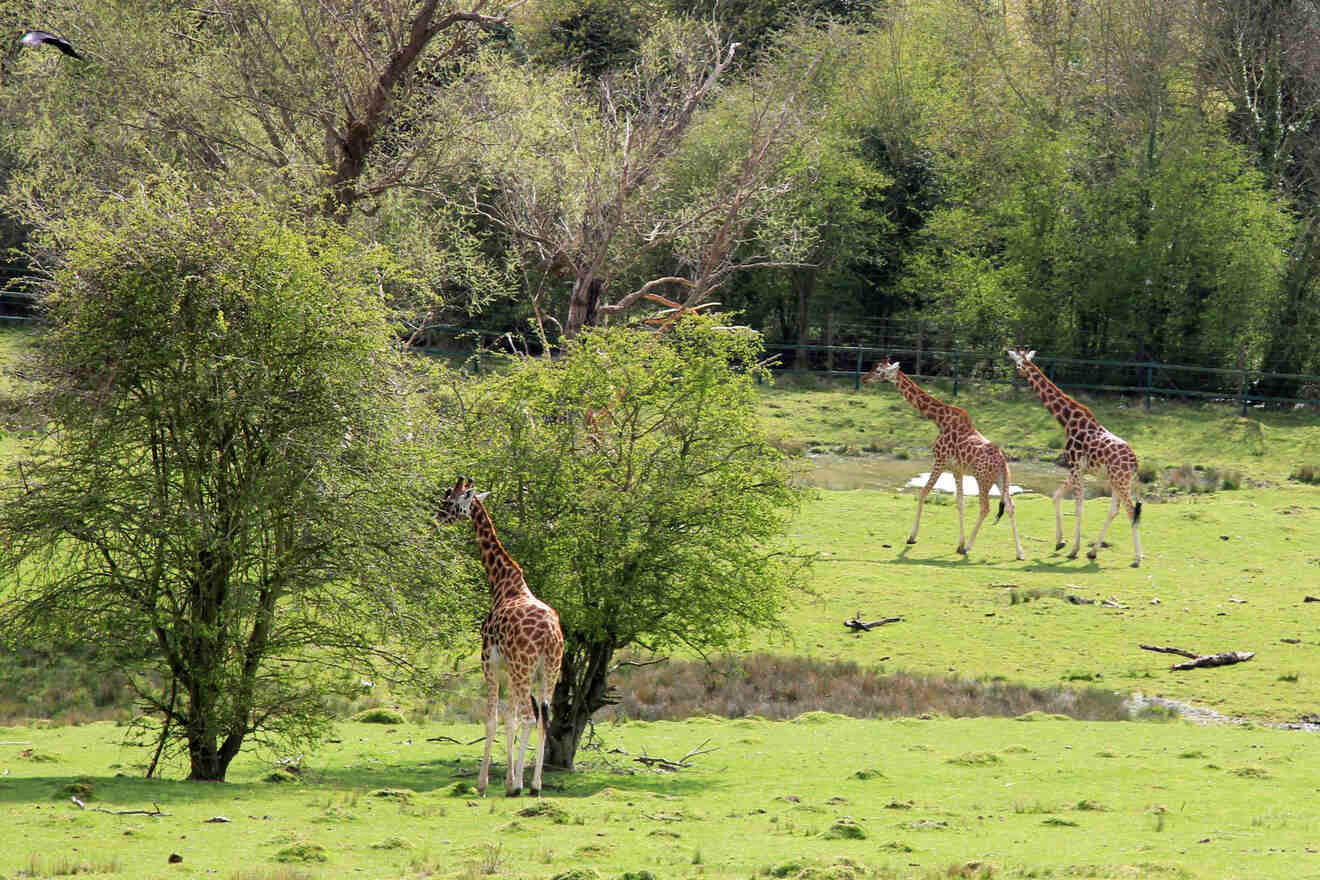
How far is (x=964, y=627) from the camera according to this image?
93.5 ft

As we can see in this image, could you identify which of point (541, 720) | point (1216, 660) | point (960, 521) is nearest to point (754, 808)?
point (541, 720)

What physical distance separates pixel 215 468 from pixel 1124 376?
45.0 meters

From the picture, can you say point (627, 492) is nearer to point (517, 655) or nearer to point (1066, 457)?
point (517, 655)

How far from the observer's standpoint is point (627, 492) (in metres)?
20.5

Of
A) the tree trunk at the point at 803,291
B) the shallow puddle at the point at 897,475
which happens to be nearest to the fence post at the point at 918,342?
the tree trunk at the point at 803,291

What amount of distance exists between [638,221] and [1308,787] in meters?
23.4

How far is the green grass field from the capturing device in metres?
14.2

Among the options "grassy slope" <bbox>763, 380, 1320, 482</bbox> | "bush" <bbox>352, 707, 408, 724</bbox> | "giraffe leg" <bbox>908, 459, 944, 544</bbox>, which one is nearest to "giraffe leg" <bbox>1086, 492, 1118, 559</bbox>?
"giraffe leg" <bbox>908, 459, 944, 544</bbox>

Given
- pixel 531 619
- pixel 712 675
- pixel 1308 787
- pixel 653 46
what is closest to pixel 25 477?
pixel 531 619

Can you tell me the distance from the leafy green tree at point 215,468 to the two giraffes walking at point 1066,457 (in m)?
18.6

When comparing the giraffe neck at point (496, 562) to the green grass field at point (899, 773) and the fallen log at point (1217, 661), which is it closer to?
the green grass field at point (899, 773)

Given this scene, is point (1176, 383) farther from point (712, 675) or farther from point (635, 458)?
point (635, 458)

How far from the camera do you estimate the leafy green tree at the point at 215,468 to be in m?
17.7

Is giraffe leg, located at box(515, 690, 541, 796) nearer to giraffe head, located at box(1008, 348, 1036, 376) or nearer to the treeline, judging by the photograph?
the treeline
